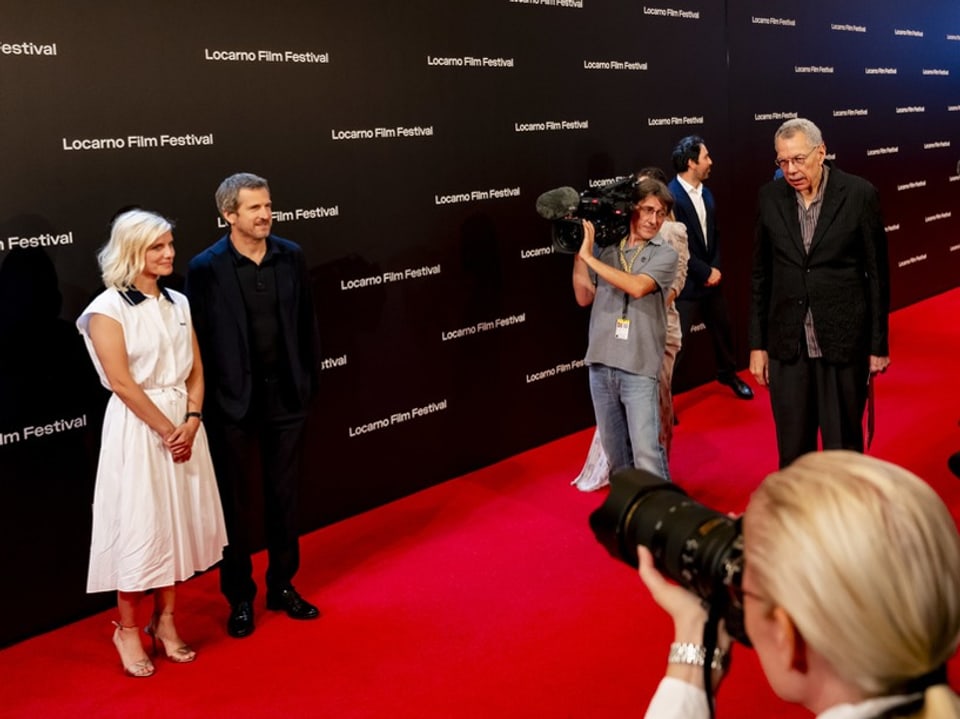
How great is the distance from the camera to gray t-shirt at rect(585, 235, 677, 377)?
4285 millimetres

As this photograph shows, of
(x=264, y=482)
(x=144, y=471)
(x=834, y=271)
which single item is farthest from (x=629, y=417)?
(x=144, y=471)

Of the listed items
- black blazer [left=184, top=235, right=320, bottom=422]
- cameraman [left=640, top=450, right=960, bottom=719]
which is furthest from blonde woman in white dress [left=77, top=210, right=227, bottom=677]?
cameraman [left=640, top=450, right=960, bottom=719]

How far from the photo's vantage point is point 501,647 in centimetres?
361

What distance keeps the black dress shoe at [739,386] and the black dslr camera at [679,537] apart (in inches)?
213

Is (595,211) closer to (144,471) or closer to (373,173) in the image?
(373,173)

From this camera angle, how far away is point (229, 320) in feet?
12.2

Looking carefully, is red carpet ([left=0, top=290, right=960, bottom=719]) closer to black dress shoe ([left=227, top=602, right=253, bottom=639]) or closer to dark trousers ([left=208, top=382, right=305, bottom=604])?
black dress shoe ([left=227, top=602, right=253, bottom=639])

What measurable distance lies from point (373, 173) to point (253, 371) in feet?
4.80

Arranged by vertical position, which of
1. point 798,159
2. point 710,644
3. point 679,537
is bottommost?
point 710,644

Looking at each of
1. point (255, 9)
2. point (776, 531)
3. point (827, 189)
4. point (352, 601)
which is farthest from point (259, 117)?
point (776, 531)

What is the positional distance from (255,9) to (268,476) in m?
2.00

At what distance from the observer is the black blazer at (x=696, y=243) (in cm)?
623

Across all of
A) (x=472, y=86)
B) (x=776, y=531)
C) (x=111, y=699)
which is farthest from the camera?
(x=472, y=86)

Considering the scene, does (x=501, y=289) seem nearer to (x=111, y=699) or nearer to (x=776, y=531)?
(x=111, y=699)
